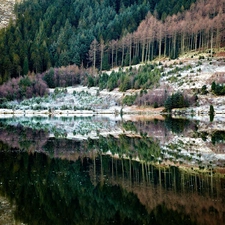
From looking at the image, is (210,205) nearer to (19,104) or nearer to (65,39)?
(19,104)

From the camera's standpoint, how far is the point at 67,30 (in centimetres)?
13925

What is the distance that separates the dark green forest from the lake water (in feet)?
273

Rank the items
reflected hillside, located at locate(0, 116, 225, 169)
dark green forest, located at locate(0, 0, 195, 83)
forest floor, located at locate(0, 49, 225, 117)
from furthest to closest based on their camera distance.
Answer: dark green forest, located at locate(0, 0, 195, 83) → forest floor, located at locate(0, 49, 225, 117) → reflected hillside, located at locate(0, 116, 225, 169)

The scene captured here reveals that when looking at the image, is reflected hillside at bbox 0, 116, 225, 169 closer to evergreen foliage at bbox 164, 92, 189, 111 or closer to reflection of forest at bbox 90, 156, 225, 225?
reflection of forest at bbox 90, 156, 225, 225

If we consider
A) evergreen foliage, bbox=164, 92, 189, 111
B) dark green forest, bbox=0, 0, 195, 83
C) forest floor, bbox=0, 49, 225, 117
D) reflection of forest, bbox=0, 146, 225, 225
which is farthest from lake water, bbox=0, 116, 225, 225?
dark green forest, bbox=0, 0, 195, 83

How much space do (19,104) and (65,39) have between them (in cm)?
5185

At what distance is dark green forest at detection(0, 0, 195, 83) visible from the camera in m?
118

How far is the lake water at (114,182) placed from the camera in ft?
45.2

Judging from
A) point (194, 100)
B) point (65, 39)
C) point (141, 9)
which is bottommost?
point (194, 100)

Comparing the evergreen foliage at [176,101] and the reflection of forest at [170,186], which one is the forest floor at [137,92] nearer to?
the evergreen foliage at [176,101]

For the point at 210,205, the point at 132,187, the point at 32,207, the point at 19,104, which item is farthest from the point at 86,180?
the point at 19,104

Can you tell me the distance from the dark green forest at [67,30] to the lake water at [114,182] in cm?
8323

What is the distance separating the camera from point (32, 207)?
1484 cm

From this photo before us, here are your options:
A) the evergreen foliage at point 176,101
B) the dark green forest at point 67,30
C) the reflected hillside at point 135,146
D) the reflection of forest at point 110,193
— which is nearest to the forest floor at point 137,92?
the evergreen foliage at point 176,101
